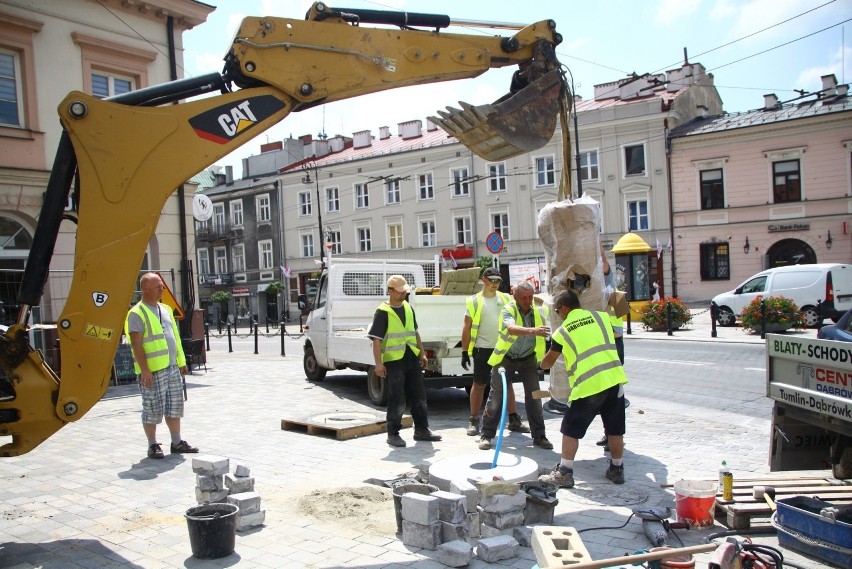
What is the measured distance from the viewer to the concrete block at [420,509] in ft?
14.4

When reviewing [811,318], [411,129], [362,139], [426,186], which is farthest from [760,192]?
[362,139]

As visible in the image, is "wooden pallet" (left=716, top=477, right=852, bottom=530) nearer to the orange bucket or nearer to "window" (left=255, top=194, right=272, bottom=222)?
the orange bucket

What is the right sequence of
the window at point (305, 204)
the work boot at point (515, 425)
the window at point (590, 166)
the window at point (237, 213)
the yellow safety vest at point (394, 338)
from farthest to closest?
the window at point (237, 213) → the window at point (305, 204) → the window at point (590, 166) → the work boot at point (515, 425) → the yellow safety vest at point (394, 338)

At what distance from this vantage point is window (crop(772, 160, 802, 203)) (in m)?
32.4

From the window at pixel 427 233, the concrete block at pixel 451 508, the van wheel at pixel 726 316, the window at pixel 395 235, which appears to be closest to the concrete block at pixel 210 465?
the concrete block at pixel 451 508

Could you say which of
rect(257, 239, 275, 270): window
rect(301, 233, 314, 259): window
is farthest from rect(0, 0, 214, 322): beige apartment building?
rect(257, 239, 275, 270): window

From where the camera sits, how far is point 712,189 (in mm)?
34469

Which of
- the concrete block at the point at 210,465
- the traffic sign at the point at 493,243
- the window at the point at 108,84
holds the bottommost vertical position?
the concrete block at the point at 210,465

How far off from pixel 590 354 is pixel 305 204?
147 feet

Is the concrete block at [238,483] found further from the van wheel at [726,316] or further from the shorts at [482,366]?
the van wheel at [726,316]

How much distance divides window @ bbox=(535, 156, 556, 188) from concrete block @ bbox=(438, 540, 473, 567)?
3647 cm

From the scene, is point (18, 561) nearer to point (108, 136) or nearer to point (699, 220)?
point (108, 136)

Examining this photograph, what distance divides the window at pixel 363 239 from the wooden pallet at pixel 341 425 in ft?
125

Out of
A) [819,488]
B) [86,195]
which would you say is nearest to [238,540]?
[86,195]
